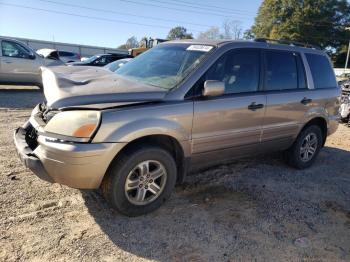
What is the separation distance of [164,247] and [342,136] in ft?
21.2

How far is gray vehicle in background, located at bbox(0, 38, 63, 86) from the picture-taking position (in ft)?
36.1

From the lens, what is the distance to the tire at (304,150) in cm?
522

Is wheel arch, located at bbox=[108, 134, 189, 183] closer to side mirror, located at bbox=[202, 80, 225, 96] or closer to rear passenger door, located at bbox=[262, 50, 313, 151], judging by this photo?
side mirror, located at bbox=[202, 80, 225, 96]

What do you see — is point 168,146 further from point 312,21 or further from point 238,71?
point 312,21

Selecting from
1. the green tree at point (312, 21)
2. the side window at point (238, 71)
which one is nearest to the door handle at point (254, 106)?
the side window at point (238, 71)

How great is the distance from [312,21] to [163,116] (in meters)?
55.8

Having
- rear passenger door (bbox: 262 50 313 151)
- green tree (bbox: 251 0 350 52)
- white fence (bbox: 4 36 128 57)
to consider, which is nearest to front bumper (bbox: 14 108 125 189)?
rear passenger door (bbox: 262 50 313 151)

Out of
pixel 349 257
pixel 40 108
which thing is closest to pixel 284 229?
pixel 349 257

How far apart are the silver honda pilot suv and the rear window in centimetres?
15

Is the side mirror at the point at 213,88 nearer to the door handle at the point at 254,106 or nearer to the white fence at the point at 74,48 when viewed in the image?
the door handle at the point at 254,106

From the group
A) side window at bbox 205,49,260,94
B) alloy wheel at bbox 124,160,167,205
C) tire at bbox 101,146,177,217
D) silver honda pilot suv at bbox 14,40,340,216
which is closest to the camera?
silver honda pilot suv at bbox 14,40,340,216

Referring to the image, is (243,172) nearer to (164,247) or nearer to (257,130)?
(257,130)

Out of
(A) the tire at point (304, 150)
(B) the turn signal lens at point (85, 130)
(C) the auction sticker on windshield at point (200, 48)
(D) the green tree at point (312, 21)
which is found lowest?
(A) the tire at point (304, 150)

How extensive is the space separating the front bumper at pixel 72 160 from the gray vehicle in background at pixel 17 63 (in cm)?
906
